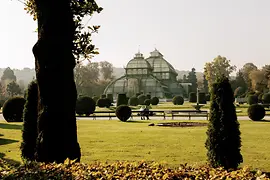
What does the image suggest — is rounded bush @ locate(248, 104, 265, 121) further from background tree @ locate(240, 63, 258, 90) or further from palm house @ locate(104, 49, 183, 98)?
background tree @ locate(240, 63, 258, 90)

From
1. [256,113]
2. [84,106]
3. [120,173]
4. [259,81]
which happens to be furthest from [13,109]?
[259,81]

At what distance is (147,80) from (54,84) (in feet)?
231

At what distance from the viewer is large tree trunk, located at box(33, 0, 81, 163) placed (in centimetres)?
778

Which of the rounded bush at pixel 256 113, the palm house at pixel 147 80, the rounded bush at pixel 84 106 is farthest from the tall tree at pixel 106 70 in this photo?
the rounded bush at pixel 256 113

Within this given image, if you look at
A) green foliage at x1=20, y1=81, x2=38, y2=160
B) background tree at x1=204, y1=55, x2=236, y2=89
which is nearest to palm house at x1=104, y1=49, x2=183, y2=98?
background tree at x1=204, y1=55, x2=236, y2=89

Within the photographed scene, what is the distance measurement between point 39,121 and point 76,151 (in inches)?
41.3

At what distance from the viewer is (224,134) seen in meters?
9.48

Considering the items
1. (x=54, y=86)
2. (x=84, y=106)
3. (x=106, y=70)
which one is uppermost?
(x=106, y=70)

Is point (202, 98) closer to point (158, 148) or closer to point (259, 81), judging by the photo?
→ point (259, 81)

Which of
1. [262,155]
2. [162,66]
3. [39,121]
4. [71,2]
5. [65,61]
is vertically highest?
[162,66]

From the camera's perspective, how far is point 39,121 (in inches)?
312

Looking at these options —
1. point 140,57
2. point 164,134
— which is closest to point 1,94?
point 140,57

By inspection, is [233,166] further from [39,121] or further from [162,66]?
[162,66]

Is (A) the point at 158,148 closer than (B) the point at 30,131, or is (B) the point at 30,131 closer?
(B) the point at 30,131
